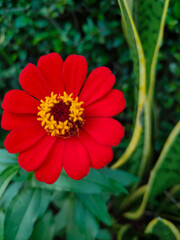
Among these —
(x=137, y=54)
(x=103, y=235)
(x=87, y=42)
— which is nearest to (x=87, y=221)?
(x=103, y=235)

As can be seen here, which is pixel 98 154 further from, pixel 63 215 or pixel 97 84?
pixel 63 215

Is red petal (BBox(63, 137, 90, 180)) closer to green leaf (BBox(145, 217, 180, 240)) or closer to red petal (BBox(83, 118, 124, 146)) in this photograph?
red petal (BBox(83, 118, 124, 146))

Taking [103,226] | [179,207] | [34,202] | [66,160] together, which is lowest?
[103,226]

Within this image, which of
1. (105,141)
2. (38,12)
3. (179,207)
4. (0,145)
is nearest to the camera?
(105,141)

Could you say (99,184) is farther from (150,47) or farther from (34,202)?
(150,47)

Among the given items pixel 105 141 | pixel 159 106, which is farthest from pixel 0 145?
pixel 159 106

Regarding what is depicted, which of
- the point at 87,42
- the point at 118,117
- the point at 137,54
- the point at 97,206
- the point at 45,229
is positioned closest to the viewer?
the point at 137,54
